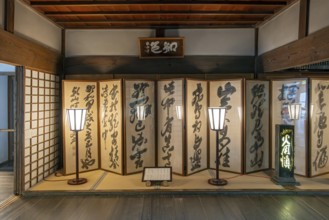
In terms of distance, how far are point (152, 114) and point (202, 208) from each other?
1.92m

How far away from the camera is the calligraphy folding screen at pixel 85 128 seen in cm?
415

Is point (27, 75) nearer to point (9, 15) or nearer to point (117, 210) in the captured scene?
point (9, 15)

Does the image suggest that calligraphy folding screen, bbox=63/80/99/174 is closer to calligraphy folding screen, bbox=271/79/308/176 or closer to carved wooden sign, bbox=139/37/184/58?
carved wooden sign, bbox=139/37/184/58

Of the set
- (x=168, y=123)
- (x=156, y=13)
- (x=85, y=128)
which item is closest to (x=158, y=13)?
(x=156, y=13)

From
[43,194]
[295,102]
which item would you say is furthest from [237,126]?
[43,194]

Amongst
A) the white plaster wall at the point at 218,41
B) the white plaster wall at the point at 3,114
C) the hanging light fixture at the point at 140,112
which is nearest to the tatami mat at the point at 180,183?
the hanging light fixture at the point at 140,112

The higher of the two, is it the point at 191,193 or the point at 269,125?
the point at 269,125

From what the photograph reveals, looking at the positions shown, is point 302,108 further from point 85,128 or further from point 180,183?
point 85,128

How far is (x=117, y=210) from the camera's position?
2.88 meters

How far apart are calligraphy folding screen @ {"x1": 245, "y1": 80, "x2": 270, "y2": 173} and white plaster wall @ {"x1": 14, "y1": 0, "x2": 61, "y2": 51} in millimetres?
3755

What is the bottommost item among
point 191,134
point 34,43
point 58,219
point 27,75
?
point 58,219

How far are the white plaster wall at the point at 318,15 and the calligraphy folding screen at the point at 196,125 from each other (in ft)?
6.13

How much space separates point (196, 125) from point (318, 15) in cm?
245

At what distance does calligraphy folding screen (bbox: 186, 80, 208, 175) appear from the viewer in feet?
13.4
